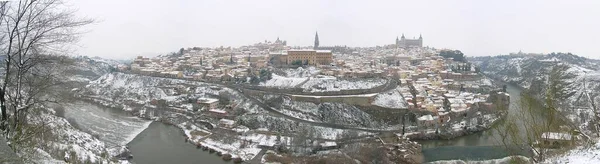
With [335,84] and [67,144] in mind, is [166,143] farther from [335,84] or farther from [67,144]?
[335,84]

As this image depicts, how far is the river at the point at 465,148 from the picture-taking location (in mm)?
12023

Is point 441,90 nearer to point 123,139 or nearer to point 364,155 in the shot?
point 364,155

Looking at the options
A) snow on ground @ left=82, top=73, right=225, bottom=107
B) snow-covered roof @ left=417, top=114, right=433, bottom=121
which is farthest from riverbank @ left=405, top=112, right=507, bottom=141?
snow on ground @ left=82, top=73, right=225, bottom=107

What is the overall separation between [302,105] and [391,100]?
4.84 meters

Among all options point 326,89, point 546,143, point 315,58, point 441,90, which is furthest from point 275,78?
point 546,143

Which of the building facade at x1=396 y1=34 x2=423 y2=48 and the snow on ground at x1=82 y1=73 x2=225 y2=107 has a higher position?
the building facade at x1=396 y1=34 x2=423 y2=48

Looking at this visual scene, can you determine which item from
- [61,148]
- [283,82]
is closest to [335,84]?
[283,82]

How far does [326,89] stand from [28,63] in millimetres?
18020

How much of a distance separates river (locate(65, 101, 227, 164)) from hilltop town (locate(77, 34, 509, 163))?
0.64 m

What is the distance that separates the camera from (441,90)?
882 inches

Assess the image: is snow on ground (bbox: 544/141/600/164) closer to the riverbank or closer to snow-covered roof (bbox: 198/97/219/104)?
the riverbank

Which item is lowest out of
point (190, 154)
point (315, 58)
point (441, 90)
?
point (190, 154)

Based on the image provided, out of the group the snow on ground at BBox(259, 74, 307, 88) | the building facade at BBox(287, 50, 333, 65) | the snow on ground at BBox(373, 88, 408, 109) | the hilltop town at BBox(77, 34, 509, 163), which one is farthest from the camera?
the building facade at BBox(287, 50, 333, 65)

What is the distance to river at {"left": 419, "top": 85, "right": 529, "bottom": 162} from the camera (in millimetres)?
12023
